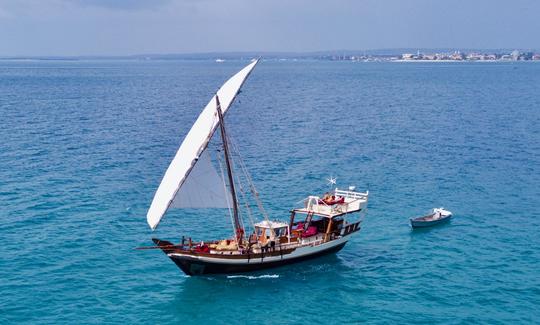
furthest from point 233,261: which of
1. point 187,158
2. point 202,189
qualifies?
point 187,158

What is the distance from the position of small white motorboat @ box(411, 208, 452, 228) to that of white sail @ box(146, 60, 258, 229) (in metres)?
25.1

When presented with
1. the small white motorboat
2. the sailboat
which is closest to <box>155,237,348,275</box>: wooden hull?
the sailboat

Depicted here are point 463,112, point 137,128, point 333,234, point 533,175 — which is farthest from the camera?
point 463,112

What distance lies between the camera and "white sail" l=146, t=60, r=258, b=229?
1903 inches

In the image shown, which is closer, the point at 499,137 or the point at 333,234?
the point at 333,234

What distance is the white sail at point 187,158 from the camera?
48.3 metres

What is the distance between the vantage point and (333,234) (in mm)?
55625

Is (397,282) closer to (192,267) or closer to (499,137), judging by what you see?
(192,267)

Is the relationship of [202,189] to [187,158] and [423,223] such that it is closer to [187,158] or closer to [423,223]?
[187,158]

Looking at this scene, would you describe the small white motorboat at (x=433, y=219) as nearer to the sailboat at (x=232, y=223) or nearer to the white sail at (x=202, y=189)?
the sailboat at (x=232, y=223)

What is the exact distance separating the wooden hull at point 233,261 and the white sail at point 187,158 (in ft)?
12.8

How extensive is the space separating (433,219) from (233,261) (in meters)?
25.1

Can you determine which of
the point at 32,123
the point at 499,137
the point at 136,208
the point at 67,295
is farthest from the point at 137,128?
the point at 67,295

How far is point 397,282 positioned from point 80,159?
61156mm
